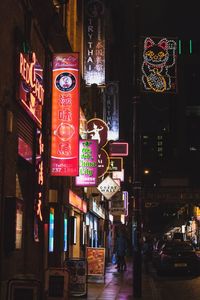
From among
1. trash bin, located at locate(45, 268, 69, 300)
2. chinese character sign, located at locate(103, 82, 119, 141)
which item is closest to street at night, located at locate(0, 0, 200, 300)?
trash bin, located at locate(45, 268, 69, 300)

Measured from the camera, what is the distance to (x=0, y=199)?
10.1m

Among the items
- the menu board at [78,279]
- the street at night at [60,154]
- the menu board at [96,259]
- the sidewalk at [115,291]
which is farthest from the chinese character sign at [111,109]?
the menu board at [78,279]

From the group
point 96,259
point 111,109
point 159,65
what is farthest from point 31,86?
point 111,109

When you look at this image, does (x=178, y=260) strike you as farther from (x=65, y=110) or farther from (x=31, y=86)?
(x=31, y=86)

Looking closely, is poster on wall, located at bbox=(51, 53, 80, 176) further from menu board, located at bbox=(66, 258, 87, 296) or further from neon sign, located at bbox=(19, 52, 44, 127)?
menu board, located at bbox=(66, 258, 87, 296)

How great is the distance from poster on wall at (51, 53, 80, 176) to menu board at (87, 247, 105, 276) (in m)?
4.83

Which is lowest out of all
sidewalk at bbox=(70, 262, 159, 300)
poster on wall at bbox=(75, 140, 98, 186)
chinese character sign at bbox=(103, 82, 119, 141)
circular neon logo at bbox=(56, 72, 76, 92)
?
sidewalk at bbox=(70, 262, 159, 300)

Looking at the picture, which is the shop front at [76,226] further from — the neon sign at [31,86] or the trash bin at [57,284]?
the trash bin at [57,284]

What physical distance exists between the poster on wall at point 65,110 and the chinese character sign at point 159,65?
6.85 ft

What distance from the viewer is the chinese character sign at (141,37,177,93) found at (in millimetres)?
15781

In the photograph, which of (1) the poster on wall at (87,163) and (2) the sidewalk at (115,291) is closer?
(2) the sidewalk at (115,291)

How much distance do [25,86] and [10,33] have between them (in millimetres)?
1273

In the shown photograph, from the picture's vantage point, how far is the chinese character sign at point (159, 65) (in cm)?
1578

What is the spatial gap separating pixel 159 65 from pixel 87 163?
4.81 meters
